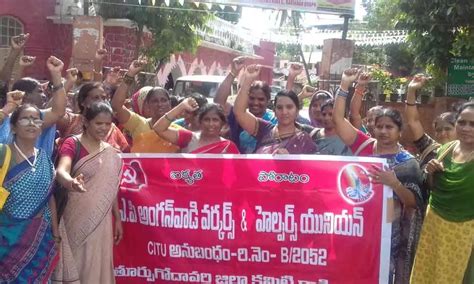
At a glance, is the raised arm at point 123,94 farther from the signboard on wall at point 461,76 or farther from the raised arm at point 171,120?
the signboard on wall at point 461,76

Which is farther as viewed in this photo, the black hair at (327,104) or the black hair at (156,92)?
the black hair at (156,92)

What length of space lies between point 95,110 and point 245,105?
1.07 m

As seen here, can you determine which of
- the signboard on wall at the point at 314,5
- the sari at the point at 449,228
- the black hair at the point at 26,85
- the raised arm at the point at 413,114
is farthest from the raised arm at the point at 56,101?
the signboard on wall at the point at 314,5

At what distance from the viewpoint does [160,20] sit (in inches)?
542

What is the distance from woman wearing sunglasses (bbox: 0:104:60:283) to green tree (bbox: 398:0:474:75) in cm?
571

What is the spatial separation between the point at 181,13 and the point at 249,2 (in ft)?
8.42

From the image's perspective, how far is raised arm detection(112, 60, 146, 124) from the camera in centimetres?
428

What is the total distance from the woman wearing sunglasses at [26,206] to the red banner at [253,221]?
0.53 m

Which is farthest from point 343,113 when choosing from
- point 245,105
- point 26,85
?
point 26,85

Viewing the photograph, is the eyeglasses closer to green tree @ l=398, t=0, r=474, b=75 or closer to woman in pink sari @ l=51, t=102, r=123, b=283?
woman in pink sari @ l=51, t=102, r=123, b=283

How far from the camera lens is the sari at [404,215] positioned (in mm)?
3385

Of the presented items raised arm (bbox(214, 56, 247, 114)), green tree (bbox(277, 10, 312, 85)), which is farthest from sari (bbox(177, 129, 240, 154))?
green tree (bbox(277, 10, 312, 85))

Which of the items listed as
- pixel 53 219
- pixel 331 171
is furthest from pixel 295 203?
pixel 53 219

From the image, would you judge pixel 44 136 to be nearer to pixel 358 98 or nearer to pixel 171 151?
pixel 171 151
